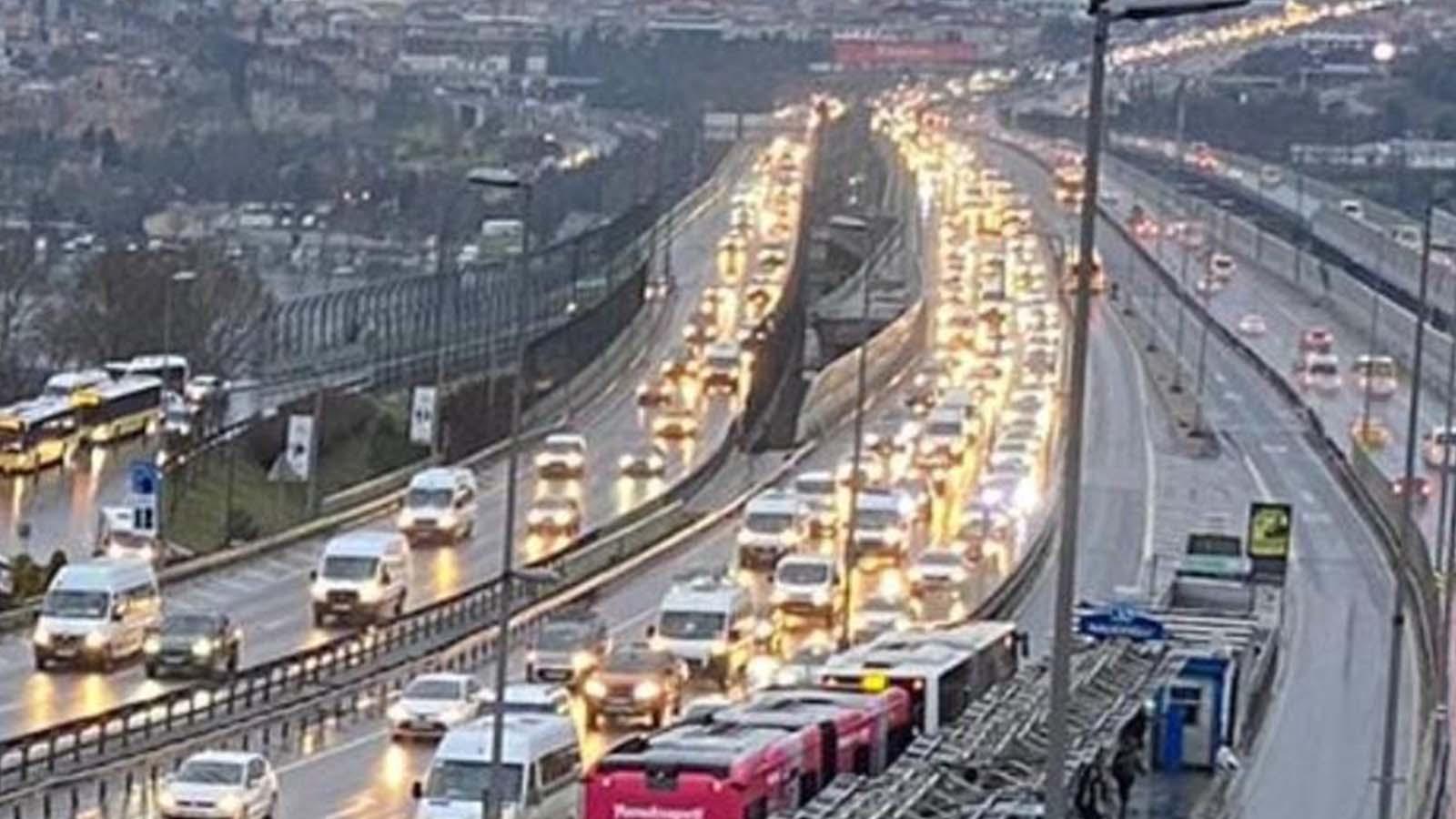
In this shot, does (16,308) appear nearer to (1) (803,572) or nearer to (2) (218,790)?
(1) (803,572)

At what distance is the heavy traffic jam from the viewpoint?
21016 millimetres

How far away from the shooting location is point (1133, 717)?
2284 centimetres

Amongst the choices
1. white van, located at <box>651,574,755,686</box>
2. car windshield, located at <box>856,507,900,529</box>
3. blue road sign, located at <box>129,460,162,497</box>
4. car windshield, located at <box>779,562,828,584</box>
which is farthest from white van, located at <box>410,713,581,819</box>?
car windshield, located at <box>856,507,900,529</box>

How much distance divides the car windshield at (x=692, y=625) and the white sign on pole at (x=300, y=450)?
48.5ft

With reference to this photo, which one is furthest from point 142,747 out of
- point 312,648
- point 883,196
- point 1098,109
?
point 883,196

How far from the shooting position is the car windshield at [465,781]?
21906 mm

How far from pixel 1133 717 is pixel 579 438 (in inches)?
1170

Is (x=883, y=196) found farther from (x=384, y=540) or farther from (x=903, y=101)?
(x=384, y=540)

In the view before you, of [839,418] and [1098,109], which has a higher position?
[1098,109]

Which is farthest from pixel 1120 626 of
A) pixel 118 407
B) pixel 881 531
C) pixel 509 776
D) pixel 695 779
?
pixel 118 407

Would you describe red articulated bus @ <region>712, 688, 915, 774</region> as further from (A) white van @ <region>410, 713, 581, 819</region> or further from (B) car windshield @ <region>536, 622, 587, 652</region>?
(B) car windshield @ <region>536, 622, 587, 652</region>

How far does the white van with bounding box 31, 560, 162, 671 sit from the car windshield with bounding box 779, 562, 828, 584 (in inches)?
257

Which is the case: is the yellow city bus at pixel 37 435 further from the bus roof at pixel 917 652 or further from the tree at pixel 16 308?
the bus roof at pixel 917 652

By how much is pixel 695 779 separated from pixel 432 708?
346 inches
